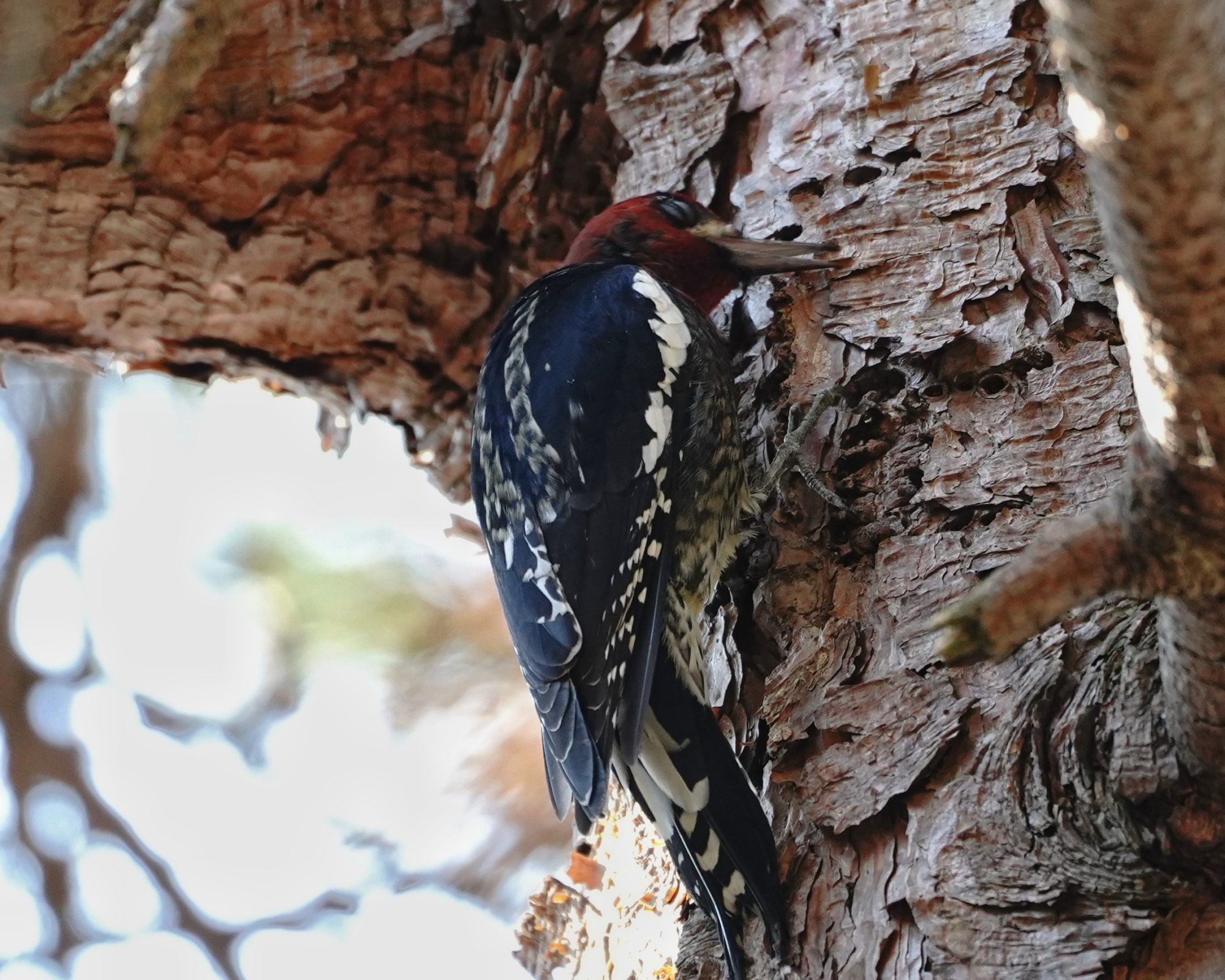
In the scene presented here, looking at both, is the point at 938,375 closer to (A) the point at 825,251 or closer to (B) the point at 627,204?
(A) the point at 825,251

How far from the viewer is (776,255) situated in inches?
80.3

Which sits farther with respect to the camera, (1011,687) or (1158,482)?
(1011,687)

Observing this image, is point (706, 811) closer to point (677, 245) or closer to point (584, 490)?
point (584, 490)

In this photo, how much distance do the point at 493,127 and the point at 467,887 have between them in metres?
1.69

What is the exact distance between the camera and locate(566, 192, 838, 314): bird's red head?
7.27 ft

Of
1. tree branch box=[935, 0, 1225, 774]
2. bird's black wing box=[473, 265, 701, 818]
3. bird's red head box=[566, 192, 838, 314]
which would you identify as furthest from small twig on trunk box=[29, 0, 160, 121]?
bird's red head box=[566, 192, 838, 314]

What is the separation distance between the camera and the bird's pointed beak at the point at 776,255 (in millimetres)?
1983

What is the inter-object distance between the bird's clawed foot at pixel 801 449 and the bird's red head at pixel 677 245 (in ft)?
0.94

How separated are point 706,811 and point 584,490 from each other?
583mm

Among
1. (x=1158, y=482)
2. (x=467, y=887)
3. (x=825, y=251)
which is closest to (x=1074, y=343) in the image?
(x=825, y=251)

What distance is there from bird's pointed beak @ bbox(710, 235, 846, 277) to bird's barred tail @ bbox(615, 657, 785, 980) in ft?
2.15

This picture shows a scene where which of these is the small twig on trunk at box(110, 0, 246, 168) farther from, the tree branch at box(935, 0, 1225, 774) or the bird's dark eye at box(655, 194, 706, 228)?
the bird's dark eye at box(655, 194, 706, 228)

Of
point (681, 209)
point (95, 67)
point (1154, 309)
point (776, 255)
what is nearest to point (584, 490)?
point (776, 255)

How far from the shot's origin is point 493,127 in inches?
102
